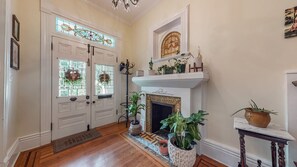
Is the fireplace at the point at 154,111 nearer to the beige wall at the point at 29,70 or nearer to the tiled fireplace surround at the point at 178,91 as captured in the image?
the tiled fireplace surround at the point at 178,91

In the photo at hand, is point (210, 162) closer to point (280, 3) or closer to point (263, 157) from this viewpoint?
point (263, 157)

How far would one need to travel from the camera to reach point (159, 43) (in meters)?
3.17

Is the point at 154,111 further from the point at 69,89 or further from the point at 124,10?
the point at 124,10

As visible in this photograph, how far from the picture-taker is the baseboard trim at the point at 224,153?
5.30ft

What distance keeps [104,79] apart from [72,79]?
78 cm

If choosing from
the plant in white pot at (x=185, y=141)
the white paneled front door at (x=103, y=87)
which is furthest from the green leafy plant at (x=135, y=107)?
the plant in white pot at (x=185, y=141)

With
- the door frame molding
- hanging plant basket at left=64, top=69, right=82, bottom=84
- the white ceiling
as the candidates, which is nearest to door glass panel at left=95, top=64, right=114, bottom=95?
hanging plant basket at left=64, top=69, right=82, bottom=84

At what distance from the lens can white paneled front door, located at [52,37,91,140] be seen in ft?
8.27

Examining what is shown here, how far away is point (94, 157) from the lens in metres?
2.00

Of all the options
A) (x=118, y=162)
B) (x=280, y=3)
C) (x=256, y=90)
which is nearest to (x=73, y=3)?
(x=118, y=162)

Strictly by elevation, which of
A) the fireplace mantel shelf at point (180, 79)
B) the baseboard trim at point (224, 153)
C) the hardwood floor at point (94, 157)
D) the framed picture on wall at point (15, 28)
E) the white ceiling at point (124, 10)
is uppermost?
the white ceiling at point (124, 10)

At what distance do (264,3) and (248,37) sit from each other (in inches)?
16.6

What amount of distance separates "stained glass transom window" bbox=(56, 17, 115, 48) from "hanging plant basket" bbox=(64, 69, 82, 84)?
0.84 meters

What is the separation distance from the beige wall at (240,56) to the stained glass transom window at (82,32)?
2.28 metres
